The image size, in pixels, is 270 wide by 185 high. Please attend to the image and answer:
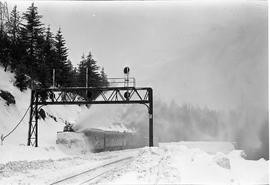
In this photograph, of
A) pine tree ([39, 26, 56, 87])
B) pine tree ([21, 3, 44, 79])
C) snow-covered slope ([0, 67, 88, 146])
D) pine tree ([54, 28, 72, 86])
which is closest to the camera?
snow-covered slope ([0, 67, 88, 146])

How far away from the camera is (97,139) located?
128 feet

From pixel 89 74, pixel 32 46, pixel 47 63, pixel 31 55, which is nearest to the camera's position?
pixel 32 46

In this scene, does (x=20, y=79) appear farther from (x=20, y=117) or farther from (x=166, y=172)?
(x=166, y=172)

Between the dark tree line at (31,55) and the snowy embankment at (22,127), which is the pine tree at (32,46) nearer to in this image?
the dark tree line at (31,55)

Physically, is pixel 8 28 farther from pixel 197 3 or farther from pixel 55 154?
pixel 197 3

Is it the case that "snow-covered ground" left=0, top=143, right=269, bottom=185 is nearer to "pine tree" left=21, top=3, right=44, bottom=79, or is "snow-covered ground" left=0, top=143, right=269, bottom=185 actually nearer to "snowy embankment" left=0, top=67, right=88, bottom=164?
"snowy embankment" left=0, top=67, right=88, bottom=164

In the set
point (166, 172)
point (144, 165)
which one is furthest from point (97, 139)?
point (166, 172)

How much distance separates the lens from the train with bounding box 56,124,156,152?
35453mm

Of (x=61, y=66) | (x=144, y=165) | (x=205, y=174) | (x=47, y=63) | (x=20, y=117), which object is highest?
(x=47, y=63)

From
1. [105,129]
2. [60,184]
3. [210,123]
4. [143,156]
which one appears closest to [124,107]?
[105,129]

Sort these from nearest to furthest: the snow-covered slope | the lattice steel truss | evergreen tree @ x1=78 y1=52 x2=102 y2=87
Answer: the lattice steel truss < the snow-covered slope < evergreen tree @ x1=78 y1=52 x2=102 y2=87

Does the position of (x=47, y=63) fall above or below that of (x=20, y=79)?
above

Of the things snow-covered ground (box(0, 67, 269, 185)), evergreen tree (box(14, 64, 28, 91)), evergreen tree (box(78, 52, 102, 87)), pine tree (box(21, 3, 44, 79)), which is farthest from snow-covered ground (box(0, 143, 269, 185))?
evergreen tree (box(78, 52, 102, 87))

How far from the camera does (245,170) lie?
14.8 metres
